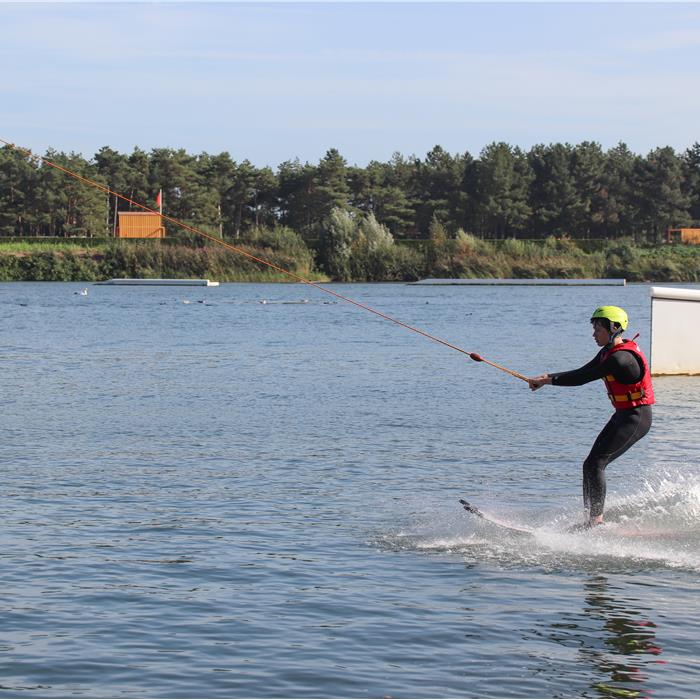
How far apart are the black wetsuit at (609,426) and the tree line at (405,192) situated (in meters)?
104

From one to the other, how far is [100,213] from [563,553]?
110 m

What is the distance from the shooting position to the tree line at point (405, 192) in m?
116

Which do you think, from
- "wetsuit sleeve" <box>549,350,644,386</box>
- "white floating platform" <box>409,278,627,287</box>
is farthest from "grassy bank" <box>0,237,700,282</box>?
"wetsuit sleeve" <box>549,350,644,386</box>

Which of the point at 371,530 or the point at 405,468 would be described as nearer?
the point at 371,530

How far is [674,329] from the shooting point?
2762 centimetres

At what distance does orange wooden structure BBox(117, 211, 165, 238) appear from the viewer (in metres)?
112

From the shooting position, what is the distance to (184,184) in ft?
391

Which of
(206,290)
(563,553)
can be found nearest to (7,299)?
(206,290)

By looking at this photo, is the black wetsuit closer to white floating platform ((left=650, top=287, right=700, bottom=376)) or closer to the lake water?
the lake water

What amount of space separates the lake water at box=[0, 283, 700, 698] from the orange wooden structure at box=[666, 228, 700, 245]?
285ft

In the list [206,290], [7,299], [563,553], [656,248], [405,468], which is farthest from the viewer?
[656,248]

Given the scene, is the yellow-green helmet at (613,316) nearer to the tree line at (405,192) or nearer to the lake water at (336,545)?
the lake water at (336,545)

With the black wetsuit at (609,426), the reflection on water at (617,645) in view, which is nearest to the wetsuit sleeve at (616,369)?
the black wetsuit at (609,426)

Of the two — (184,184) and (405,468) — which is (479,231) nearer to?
(184,184)
